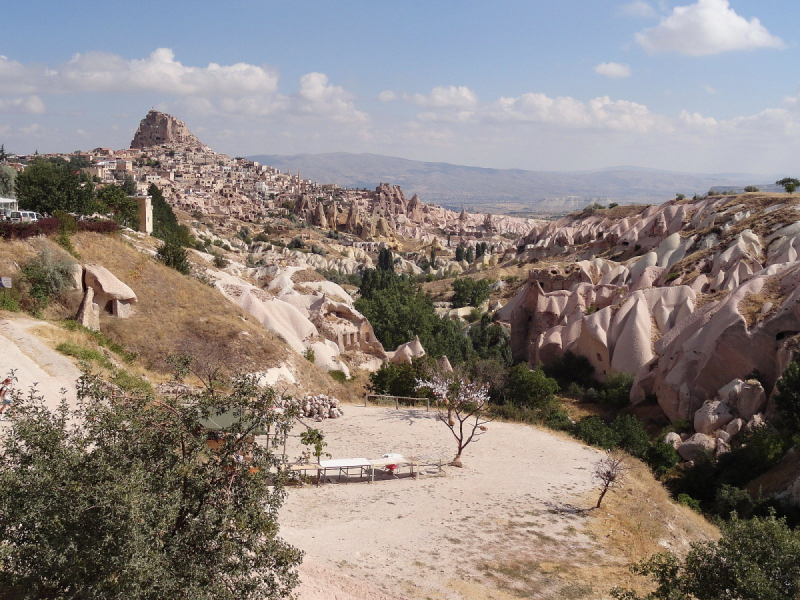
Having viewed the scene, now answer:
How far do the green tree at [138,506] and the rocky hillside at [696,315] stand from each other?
1649cm

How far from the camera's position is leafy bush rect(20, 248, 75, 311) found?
1941cm

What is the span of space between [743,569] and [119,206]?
35028 millimetres

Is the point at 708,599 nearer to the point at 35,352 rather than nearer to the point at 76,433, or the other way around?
the point at 76,433

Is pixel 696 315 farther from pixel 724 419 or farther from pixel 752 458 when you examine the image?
pixel 752 458

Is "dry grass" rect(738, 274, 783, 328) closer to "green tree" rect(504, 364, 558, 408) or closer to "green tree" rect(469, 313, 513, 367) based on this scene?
"green tree" rect(504, 364, 558, 408)

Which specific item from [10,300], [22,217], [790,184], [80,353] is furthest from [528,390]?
[790,184]

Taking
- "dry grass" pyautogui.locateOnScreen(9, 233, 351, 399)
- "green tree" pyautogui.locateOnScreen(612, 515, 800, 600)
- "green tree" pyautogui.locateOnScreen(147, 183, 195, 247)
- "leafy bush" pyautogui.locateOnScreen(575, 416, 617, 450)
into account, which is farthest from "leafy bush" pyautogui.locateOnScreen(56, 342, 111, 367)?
"green tree" pyautogui.locateOnScreen(147, 183, 195, 247)

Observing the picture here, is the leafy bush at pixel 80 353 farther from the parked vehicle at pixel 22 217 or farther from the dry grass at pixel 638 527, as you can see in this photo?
the dry grass at pixel 638 527

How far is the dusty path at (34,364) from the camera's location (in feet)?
45.3

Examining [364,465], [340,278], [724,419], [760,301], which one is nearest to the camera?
[364,465]

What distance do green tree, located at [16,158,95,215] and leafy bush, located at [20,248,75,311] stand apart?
29.3 ft

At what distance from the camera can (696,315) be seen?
2547 centimetres

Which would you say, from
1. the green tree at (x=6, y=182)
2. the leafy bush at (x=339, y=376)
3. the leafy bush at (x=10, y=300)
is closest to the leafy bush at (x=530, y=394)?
the leafy bush at (x=339, y=376)

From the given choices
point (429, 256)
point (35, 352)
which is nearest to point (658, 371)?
point (35, 352)
